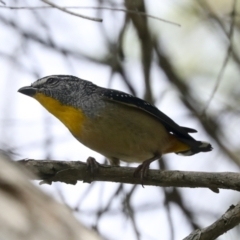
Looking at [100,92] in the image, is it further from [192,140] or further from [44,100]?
[192,140]

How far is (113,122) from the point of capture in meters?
4.61

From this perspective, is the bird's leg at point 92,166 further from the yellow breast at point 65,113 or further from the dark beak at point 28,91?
the dark beak at point 28,91

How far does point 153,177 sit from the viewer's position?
3.86 m

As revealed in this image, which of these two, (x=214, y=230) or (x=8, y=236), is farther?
(x=214, y=230)

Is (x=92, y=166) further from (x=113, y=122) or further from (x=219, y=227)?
(x=219, y=227)

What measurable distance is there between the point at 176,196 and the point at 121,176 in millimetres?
1630

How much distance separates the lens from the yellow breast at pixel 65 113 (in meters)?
4.64

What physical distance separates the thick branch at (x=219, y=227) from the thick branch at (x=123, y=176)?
0.32 meters

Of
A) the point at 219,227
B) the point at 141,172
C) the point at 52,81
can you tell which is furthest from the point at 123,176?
the point at 52,81

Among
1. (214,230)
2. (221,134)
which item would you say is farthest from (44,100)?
(214,230)

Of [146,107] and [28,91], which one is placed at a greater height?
[28,91]

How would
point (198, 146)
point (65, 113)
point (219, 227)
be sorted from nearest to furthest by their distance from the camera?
point (219, 227)
point (65, 113)
point (198, 146)

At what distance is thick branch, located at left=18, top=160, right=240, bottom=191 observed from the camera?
11.5 ft

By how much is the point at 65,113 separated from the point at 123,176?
1.30 metres
